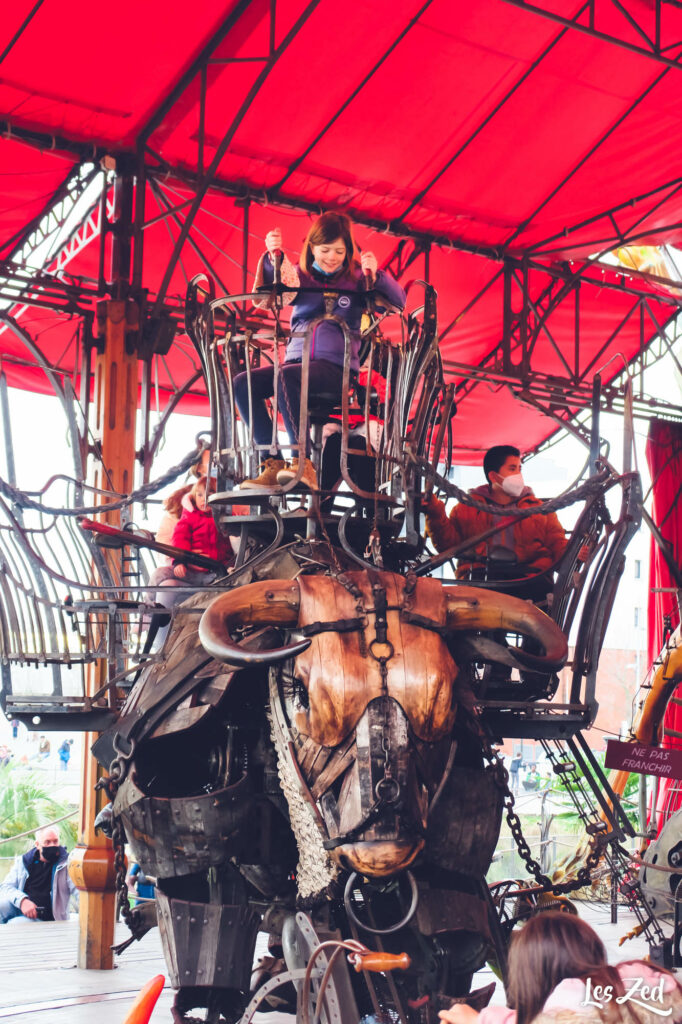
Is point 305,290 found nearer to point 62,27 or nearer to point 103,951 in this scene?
point 62,27

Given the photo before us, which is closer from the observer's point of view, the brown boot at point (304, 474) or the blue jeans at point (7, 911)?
the brown boot at point (304, 474)

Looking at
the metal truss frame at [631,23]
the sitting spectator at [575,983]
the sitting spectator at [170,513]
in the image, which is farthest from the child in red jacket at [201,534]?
the metal truss frame at [631,23]

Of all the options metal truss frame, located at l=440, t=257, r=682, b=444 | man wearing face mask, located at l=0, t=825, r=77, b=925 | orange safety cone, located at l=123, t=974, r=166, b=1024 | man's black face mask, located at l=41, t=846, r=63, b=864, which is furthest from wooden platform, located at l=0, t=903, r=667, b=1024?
metal truss frame, located at l=440, t=257, r=682, b=444

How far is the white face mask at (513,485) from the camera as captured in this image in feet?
19.5

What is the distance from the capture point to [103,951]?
7.85 metres

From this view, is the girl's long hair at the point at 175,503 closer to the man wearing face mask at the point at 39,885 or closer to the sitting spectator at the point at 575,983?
the man wearing face mask at the point at 39,885

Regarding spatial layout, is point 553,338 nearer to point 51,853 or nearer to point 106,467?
point 106,467

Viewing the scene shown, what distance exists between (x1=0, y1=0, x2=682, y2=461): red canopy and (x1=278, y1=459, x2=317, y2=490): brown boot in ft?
13.0

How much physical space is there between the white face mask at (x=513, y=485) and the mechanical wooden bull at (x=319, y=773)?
1379mm

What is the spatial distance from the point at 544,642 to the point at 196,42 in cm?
572

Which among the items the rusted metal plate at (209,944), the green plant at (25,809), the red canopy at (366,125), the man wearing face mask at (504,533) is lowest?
the green plant at (25,809)

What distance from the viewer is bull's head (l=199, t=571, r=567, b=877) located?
385 cm

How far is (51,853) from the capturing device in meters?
9.38

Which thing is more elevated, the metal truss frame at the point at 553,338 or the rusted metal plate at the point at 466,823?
the metal truss frame at the point at 553,338
